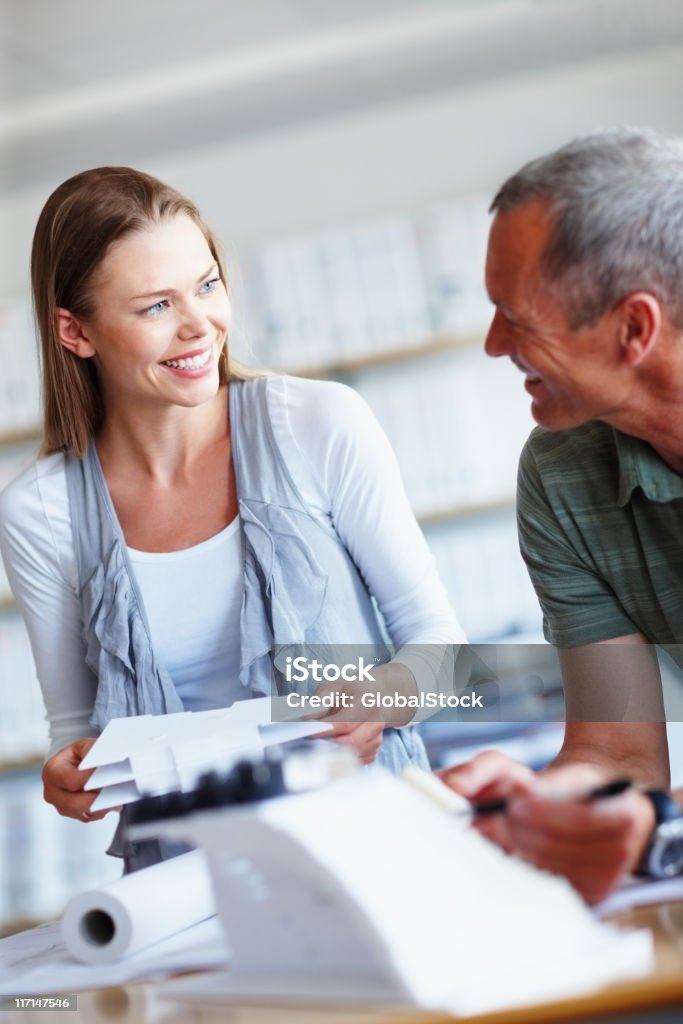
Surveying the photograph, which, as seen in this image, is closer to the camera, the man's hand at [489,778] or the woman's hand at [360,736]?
the man's hand at [489,778]

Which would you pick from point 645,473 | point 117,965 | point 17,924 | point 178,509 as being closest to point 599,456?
point 645,473

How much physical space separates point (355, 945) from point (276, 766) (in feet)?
0.53

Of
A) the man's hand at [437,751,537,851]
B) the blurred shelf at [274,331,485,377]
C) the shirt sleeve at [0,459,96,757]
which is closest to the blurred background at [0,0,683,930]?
the blurred shelf at [274,331,485,377]

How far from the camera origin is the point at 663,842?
739 mm

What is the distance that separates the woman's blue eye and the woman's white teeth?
8 centimetres

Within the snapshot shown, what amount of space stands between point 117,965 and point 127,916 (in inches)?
1.4

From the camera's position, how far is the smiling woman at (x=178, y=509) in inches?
51.9

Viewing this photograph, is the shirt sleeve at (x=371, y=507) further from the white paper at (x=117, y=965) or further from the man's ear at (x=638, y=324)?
the white paper at (x=117, y=965)

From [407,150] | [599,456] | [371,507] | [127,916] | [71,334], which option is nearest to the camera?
[127,916]

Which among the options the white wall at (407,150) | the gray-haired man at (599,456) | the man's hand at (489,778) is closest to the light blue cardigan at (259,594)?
the gray-haired man at (599,456)

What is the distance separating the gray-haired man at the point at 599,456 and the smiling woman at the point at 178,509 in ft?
0.77

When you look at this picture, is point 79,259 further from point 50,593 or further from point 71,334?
point 50,593

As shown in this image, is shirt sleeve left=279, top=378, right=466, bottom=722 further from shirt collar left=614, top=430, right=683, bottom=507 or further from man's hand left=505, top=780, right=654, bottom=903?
man's hand left=505, top=780, right=654, bottom=903

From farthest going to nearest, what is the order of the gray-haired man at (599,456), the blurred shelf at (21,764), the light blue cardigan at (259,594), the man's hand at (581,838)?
the blurred shelf at (21,764)
the light blue cardigan at (259,594)
the gray-haired man at (599,456)
the man's hand at (581,838)
